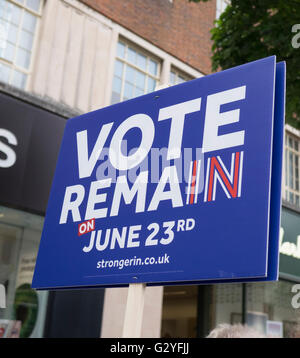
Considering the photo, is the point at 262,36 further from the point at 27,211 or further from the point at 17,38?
the point at 27,211

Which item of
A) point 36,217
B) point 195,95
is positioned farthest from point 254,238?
point 36,217

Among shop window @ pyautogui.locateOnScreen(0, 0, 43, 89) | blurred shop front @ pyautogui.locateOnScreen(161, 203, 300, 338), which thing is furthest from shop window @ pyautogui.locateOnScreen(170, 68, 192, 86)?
blurred shop front @ pyautogui.locateOnScreen(161, 203, 300, 338)

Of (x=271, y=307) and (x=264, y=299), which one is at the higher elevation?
(x=264, y=299)

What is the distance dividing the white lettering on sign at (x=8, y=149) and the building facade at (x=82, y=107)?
0.01 meters

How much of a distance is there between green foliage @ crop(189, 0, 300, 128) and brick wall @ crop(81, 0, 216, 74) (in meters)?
2.45

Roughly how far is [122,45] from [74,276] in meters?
8.18

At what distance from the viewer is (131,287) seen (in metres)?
2.15

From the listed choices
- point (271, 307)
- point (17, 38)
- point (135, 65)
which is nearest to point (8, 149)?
point (17, 38)

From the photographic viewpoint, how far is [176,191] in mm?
2188

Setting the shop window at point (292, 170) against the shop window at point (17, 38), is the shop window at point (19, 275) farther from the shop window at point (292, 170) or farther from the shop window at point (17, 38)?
the shop window at point (292, 170)

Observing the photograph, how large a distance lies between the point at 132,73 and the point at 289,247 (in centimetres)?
519

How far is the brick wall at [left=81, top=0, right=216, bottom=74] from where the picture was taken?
9.61 meters

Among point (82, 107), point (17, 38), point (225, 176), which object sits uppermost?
point (17, 38)

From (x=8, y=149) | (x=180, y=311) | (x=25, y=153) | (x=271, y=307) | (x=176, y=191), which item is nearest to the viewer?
(x=176, y=191)
